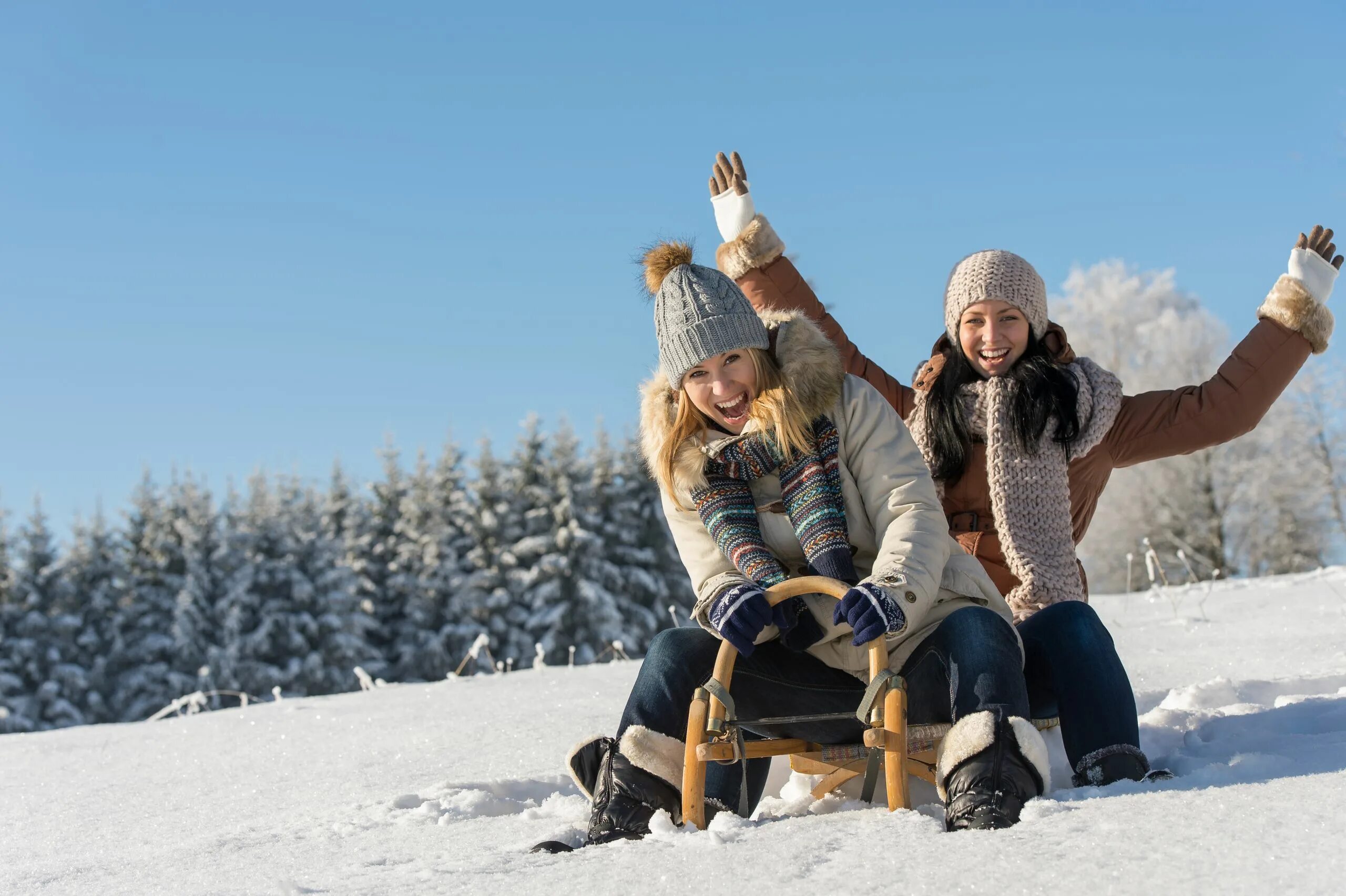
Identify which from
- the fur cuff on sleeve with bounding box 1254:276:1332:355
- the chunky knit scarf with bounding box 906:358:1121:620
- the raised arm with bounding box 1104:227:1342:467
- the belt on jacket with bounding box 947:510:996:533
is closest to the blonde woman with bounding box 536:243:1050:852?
the chunky knit scarf with bounding box 906:358:1121:620

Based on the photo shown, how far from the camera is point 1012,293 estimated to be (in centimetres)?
341

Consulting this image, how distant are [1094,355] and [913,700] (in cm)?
2465

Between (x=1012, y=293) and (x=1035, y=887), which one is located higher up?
(x=1012, y=293)

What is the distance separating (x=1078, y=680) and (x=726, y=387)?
108cm

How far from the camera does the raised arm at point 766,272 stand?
3766 millimetres

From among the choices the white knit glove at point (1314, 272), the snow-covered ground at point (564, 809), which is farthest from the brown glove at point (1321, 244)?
the snow-covered ground at point (564, 809)

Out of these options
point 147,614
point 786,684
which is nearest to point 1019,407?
point 786,684

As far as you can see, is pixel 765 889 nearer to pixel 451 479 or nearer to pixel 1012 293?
pixel 1012 293

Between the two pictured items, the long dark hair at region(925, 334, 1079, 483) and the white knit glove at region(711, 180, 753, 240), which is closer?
the long dark hair at region(925, 334, 1079, 483)

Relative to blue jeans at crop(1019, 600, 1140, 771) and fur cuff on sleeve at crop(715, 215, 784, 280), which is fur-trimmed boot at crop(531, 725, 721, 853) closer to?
blue jeans at crop(1019, 600, 1140, 771)

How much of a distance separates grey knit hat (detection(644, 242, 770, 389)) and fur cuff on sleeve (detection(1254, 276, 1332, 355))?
1.75 metres

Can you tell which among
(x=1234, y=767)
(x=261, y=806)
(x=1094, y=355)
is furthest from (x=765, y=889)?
(x=1094, y=355)

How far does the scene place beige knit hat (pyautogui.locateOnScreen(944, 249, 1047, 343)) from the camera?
3.41 metres

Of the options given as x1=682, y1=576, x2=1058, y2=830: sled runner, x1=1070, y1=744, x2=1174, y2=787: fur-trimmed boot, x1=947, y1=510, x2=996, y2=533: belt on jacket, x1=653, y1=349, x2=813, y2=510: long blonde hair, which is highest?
x1=653, y1=349, x2=813, y2=510: long blonde hair
